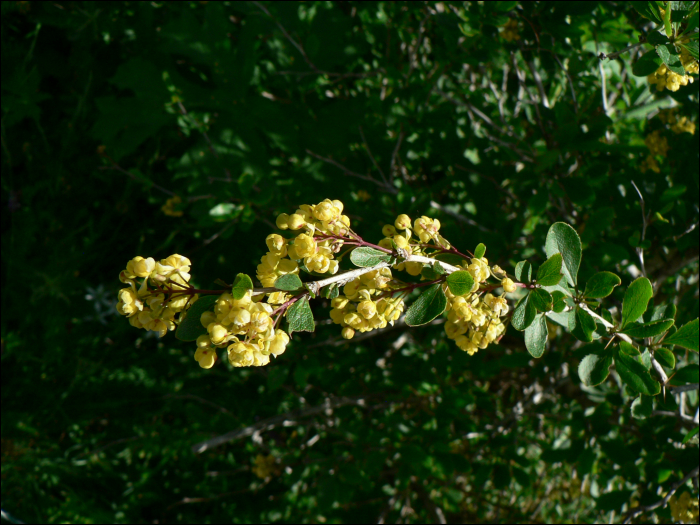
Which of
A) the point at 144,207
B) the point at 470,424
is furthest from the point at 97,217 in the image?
the point at 470,424

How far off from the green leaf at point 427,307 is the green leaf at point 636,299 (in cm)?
40

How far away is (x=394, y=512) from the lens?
271 cm

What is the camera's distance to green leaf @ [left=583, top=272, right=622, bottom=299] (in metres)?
0.97

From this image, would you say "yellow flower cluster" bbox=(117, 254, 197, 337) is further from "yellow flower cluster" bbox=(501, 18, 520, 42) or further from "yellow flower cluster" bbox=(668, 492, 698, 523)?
"yellow flower cluster" bbox=(668, 492, 698, 523)

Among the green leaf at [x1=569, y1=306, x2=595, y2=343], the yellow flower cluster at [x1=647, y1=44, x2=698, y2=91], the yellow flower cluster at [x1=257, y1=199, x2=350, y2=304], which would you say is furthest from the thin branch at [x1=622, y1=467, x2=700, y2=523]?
the yellow flower cluster at [x1=257, y1=199, x2=350, y2=304]

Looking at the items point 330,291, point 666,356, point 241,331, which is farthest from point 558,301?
point 241,331

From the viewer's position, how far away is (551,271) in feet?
2.98

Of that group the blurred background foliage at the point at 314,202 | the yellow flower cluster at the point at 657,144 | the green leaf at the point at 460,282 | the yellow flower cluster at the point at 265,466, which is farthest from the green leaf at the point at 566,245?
the yellow flower cluster at the point at 265,466

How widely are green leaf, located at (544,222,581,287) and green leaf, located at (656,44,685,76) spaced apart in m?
0.43

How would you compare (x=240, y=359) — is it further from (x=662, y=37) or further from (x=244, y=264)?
(x=244, y=264)

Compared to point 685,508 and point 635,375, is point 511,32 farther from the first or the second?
point 685,508

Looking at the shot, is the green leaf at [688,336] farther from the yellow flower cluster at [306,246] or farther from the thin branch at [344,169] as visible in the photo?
the thin branch at [344,169]

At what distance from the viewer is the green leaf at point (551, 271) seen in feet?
2.94

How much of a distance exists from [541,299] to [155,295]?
0.66 meters
